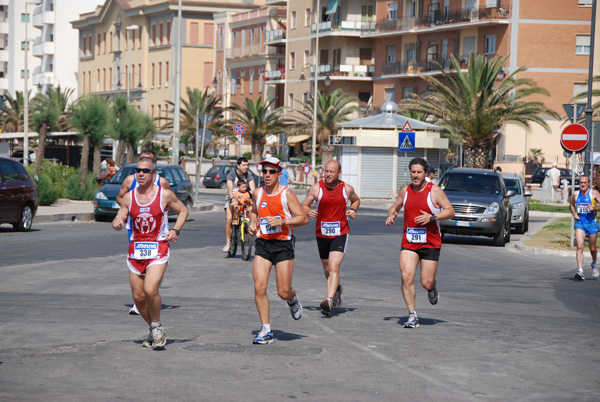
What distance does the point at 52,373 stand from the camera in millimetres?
8180

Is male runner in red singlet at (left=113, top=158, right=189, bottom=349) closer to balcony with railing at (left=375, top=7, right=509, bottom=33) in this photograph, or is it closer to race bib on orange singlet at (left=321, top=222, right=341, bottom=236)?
race bib on orange singlet at (left=321, top=222, right=341, bottom=236)

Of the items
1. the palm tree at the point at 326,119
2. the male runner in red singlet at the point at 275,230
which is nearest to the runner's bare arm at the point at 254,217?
the male runner in red singlet at the point at 275,230

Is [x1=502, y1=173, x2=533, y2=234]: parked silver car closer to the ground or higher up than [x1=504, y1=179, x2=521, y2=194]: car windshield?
closer to the ground

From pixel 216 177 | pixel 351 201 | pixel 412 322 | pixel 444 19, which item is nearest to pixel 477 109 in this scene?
pixel 216 177

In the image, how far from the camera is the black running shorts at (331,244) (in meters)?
12.5

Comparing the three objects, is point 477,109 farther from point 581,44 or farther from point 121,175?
point 121,175

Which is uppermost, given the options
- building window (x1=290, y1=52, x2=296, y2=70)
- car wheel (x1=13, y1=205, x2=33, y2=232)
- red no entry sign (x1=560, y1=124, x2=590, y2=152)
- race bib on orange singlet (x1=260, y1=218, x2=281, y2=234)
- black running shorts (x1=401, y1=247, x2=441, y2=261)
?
building window (x1=290, y1=52, x2=296, y2=70)

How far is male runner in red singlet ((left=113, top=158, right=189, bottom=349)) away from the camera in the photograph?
30.9 feet

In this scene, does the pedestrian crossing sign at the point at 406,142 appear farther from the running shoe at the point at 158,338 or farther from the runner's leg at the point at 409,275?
the running shoe at the point at 158,338

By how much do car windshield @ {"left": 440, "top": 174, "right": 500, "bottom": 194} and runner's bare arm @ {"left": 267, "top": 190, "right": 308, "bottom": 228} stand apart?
1612cm

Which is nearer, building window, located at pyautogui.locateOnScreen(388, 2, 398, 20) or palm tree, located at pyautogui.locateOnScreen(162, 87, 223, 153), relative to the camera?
building window, located at pyautogui.locateOnScreen(388, 2, 398, 20)

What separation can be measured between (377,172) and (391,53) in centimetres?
2899

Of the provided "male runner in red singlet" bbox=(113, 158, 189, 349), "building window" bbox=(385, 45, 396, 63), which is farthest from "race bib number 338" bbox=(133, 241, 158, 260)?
"building window" bbox=(385, 45, 396, 63)

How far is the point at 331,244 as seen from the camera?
12.6m
